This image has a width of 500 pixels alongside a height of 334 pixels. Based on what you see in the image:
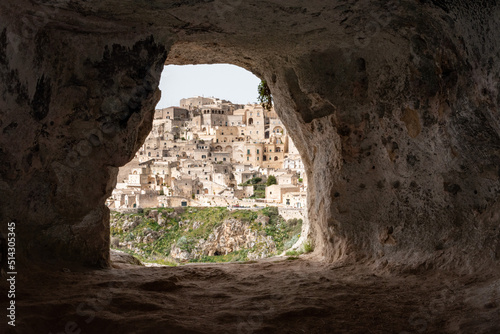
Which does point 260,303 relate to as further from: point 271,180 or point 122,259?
point 271,180

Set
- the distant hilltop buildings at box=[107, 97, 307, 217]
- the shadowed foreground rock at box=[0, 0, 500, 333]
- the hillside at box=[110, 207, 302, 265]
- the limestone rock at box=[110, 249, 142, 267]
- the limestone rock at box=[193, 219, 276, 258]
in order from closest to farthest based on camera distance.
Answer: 1. the shadowed foreground rock at box=[0, 0, 500, 333]
2. the limestone rock at box=[110, 249, 142, 267]
3. the hillside at box=[110, 207, 302, 265]
4. the limestone rock at box=[193, 219, 276, 258]
5. the distant hilltop buildings at box=[107, 97, 307, 217]

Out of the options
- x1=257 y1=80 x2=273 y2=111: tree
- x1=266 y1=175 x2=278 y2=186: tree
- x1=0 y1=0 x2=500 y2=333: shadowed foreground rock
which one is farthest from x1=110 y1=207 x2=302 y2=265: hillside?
x1=0 y1=0 x2=500 y2=333: shadowed foreground rock

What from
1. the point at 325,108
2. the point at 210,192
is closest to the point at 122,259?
the point at 325,108

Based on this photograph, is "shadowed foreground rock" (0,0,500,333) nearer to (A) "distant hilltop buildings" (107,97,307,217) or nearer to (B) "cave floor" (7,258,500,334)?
(B) "cave floor" (7,258,500,334)

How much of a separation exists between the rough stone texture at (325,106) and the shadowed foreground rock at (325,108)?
0.01 m

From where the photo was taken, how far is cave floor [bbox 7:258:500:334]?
3178 millimetres

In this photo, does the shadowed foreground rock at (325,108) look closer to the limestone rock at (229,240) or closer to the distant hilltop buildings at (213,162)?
the limestone rock at (229,240)

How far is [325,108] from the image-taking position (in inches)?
232

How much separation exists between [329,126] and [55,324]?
4277 mm

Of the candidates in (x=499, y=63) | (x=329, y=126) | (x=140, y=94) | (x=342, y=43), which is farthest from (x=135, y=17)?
(x=499, y=63)

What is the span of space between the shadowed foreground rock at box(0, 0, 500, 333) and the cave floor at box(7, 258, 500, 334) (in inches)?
7.8

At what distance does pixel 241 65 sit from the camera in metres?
6.94

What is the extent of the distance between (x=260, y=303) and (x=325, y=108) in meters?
3.09

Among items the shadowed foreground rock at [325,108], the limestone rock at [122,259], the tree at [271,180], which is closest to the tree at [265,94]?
the shadowed foreground rock at [325,108]
